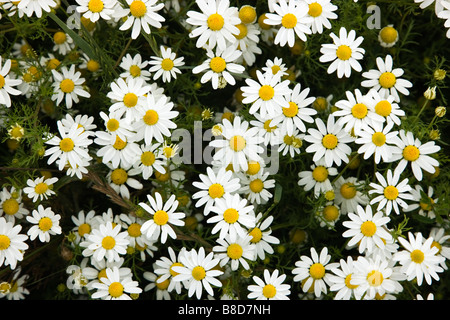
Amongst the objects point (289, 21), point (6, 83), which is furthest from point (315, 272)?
point (6, 83)

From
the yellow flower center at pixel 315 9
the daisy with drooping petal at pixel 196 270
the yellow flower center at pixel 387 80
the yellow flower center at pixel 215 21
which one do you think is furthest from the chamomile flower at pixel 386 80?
the daisy with drooping petal at pixel 196 270

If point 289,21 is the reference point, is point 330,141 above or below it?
below

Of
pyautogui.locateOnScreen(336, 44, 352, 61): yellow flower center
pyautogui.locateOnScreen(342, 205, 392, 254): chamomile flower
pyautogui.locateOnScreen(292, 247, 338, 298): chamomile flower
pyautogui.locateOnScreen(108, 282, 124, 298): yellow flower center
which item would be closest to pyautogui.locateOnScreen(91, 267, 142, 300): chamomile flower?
pyautogui.locateOnScreen(108, 282, 124, 298): yellow flower center

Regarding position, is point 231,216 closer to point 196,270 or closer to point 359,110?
point 196,270

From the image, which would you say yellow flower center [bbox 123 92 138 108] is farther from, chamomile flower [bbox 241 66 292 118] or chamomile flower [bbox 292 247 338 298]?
chamomile flower [bbox 292 247 338 298]

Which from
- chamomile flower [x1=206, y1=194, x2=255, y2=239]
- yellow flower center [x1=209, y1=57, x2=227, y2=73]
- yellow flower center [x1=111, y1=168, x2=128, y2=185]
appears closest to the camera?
chamomile flower [x1=206, y1=194, x2=255, y2=239]
